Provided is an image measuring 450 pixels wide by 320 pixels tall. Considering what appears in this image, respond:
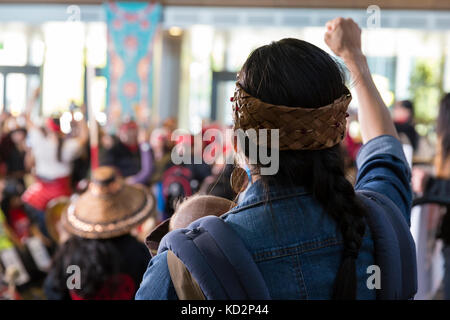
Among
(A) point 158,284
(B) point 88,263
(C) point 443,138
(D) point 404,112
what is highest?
(A) point 158,284

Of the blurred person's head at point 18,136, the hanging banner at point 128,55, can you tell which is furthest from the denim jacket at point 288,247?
the hanging banner at point 128,55

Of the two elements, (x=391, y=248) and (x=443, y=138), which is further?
(x=443, y=138)

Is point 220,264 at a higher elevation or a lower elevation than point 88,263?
higher

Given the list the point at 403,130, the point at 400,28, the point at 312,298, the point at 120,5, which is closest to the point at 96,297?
the point at 312,298

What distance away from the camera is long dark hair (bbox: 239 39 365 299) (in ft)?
2.82

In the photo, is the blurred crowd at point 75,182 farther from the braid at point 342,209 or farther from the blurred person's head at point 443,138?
the braid at point 342,209

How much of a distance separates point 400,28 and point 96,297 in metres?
8.68

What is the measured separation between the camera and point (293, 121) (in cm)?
85

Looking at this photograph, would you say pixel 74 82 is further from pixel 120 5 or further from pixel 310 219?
pixel 310 219

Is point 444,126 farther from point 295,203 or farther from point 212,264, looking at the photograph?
point 212,264

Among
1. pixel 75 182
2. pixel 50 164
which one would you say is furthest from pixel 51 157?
pixel 75 182

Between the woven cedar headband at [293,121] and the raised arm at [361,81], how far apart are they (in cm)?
25

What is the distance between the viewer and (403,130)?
19.5ft

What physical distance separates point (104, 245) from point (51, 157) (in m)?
3.23
